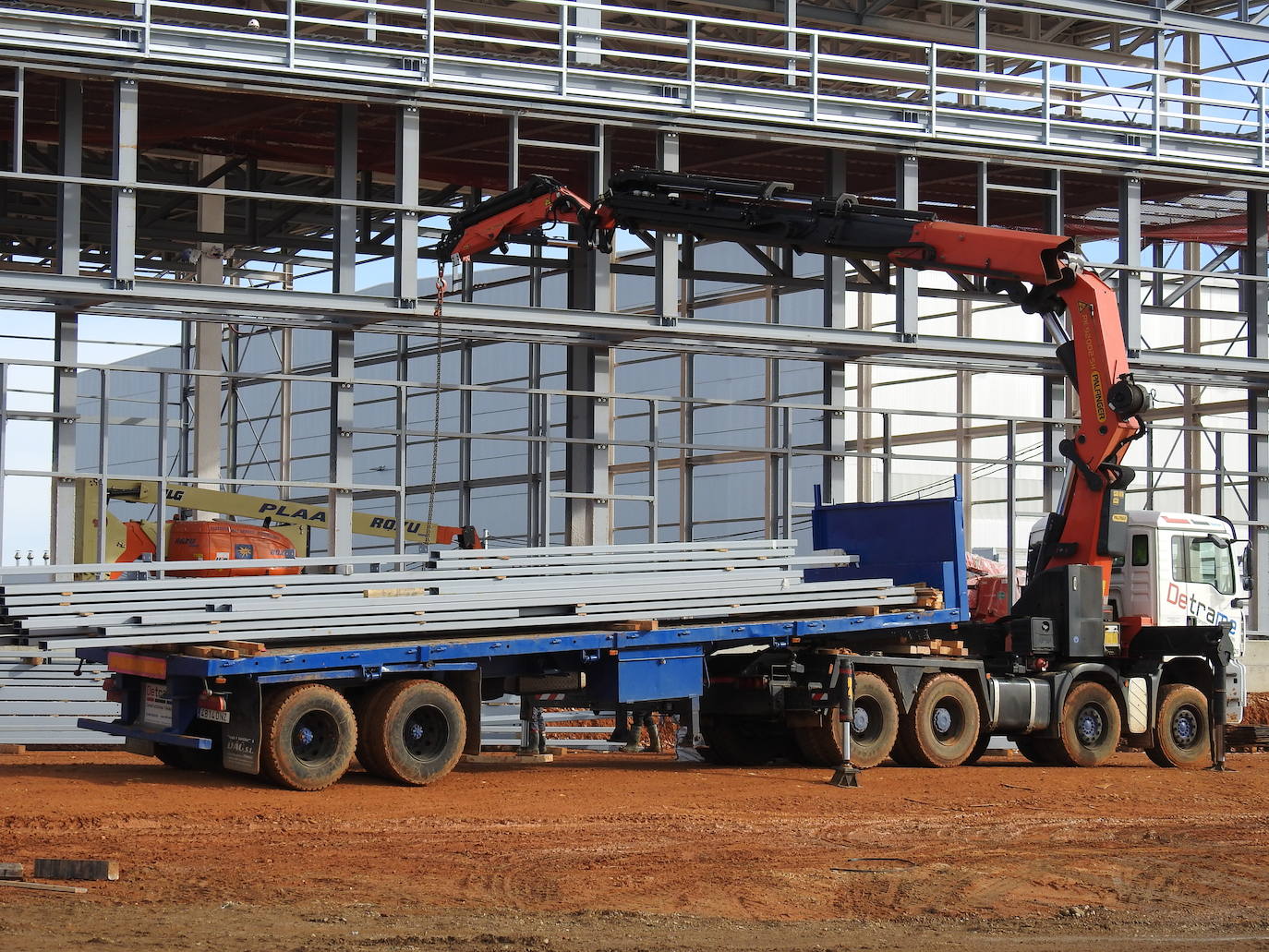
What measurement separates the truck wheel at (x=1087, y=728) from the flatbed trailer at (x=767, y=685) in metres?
0.02

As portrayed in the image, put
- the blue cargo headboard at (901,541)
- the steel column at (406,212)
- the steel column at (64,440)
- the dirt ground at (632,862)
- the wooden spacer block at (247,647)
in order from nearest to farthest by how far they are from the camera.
Result: the dirt ground at (632,862) < the wooden spacer block at (247,647) < the blue cargo headboard at (901,541) < the steel column at (64,440) < the steel column at (406,212)

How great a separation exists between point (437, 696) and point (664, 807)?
2453 millimetres

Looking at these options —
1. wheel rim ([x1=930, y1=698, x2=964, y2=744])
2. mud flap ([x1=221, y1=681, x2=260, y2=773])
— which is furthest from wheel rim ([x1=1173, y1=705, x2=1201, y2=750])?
mud flap ([x1=221, y1=681, x2=260, y2=773])

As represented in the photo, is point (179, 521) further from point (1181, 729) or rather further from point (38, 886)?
point (38, 886)

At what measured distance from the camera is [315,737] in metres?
15.4

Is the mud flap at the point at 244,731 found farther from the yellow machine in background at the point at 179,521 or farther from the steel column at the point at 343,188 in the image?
the steel column at the point at 343,188

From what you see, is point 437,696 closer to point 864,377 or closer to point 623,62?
point 623,62

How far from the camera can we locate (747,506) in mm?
41812

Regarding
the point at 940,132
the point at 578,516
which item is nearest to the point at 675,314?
the point at 578,516

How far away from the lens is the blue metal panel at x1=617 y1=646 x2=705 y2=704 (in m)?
16.9

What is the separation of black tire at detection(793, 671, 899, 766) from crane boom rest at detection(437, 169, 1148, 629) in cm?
291

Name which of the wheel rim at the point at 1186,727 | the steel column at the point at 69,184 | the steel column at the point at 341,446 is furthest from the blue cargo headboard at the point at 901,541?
the steel column at the point at 69,184

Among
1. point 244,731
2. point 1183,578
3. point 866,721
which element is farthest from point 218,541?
point 1183,578

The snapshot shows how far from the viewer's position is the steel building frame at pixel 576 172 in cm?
2192
